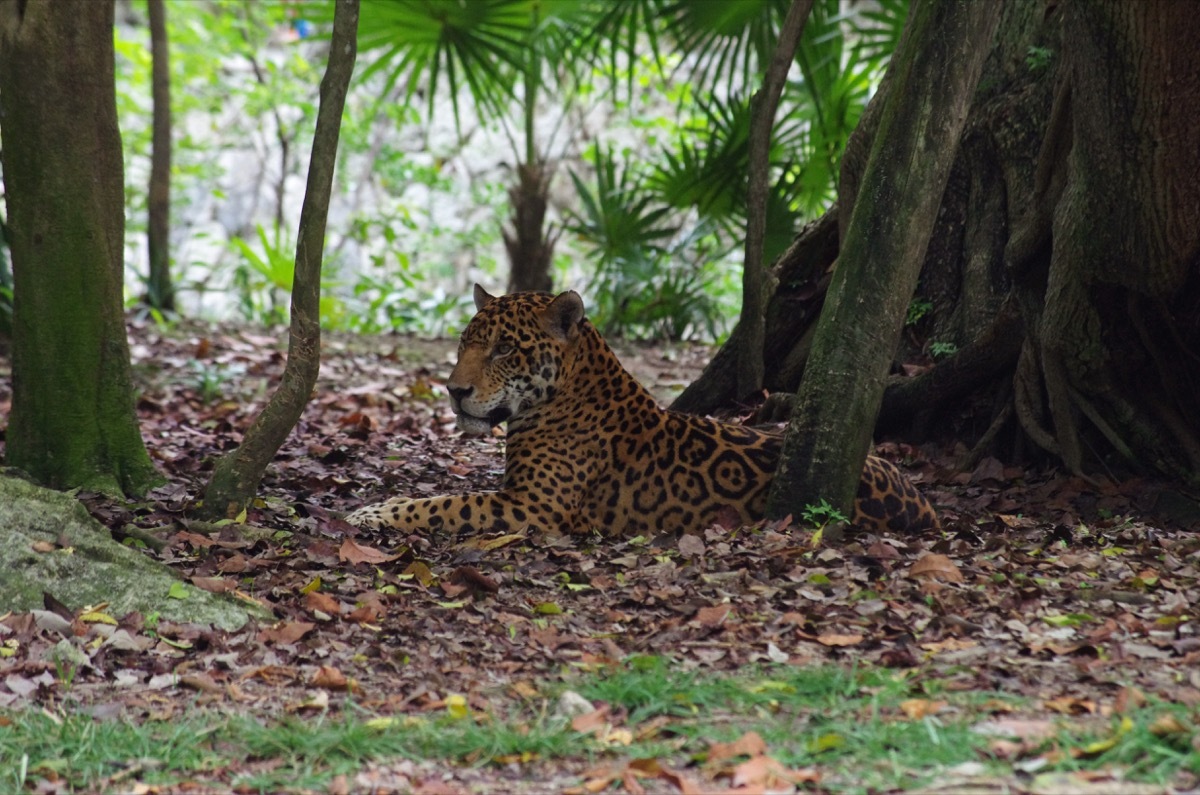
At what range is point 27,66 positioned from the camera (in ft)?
Result: 17.9

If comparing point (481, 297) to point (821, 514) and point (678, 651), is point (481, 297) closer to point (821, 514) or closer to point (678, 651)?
point (821, 514)

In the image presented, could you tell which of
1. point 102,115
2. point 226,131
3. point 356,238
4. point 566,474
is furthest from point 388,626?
point 226,131

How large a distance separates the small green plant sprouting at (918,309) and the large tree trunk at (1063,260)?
3 cm

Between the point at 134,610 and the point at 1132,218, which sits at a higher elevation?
the point at 1132,218

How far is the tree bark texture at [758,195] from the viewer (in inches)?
288

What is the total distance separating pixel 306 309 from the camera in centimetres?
522

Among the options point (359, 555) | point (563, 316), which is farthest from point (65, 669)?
point (563, 316)

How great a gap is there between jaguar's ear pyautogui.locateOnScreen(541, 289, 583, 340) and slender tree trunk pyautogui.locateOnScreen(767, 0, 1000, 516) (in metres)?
1.10

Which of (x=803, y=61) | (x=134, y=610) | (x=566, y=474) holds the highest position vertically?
(x=803, y=61)

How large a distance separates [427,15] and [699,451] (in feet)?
18.7

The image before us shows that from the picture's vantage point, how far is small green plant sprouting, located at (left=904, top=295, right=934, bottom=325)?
24.8 feet

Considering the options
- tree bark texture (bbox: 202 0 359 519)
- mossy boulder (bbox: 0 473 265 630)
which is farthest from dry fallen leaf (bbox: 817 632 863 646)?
tree bark texture (bbox: 202 0 359 519)

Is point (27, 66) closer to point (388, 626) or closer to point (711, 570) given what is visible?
point (388, 626)

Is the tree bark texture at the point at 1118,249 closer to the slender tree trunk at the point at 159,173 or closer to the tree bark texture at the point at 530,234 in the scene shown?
the tree bark texture at the point at 530,234
